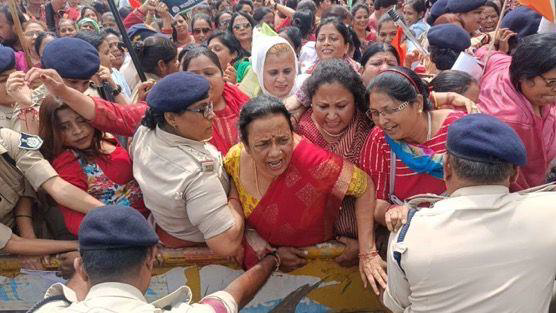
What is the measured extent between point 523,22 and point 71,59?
3.19 meters

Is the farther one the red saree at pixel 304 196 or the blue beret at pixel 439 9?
the blue beret at pixel 439 9

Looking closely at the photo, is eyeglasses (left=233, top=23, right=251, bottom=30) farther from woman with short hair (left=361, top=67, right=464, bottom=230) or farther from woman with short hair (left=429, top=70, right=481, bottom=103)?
woman with short hair (left=361, top=67, right=464, bottom=230)

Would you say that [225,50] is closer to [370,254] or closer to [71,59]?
[71,59]

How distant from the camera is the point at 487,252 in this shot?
177 cm

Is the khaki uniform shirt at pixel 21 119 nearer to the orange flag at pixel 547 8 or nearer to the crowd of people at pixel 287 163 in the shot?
the crowd of people at pixel 287 163

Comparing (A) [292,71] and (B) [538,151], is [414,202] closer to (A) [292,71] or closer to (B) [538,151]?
(B) [538,151]

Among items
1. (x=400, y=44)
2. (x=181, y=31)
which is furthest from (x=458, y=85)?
(x=181, y=31)

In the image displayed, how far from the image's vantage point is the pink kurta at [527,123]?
281 cm

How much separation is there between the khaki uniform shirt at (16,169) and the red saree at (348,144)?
1248 mm

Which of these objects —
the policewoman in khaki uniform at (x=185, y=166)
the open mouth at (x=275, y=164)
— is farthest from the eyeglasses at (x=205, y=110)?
the open mouth at (x=275, y=164)

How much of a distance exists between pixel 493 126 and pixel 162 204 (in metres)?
1.41

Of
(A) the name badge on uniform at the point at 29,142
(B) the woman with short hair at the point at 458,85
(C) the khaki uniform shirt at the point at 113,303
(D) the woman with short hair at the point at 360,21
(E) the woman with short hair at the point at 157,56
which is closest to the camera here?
(C) the khaki uniform shirt at the point at 113,303

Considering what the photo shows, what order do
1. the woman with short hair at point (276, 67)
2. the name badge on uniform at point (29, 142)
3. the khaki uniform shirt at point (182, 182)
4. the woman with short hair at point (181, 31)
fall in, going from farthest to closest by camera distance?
the woman with short hair at point (181, 31) → the woman with short hair at point (276, 67) → the name badge on uniform at point (29, 142) → the khaki uniform shirt at point (182, 182)

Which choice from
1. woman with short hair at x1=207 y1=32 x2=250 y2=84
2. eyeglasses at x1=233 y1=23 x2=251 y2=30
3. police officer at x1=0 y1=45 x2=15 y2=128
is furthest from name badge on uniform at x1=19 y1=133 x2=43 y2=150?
eyeglasses at x1=233 y1=23 x2=251 y2=30
